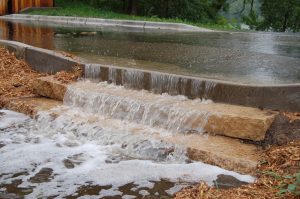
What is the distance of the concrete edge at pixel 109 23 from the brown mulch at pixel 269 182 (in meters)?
11.7

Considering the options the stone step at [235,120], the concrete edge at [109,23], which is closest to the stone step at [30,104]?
the stone step at [235,120]

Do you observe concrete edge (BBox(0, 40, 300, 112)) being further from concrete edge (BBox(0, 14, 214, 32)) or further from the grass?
the grass

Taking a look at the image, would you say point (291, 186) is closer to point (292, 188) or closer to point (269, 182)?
point (292, 188)

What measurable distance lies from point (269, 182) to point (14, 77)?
5659mm

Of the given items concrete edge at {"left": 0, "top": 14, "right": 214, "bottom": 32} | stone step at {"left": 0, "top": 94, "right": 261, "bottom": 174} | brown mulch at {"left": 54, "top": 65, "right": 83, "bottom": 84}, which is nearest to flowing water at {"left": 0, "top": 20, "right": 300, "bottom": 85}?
brown mulch at {"left": 54, "top": 65, "right": 83, "bottom": 84}

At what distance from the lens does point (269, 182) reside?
444 centimetres

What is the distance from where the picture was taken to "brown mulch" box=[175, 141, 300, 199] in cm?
420

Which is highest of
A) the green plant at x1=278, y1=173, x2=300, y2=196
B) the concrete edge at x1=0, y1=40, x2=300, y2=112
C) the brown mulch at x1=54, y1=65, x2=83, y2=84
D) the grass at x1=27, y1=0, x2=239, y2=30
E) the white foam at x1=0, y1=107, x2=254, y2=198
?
the grass at x1=27, y1=0, x2=239, y2=30

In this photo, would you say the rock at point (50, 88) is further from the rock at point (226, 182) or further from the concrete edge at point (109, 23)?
the concrete edge at point (109, 23)

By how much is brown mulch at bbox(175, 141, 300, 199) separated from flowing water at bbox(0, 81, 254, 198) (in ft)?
0.64

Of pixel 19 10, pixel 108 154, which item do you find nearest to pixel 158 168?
pixel 108 154

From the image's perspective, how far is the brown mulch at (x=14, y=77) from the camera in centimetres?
767

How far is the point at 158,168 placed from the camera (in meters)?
5.01

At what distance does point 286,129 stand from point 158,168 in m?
1.72
